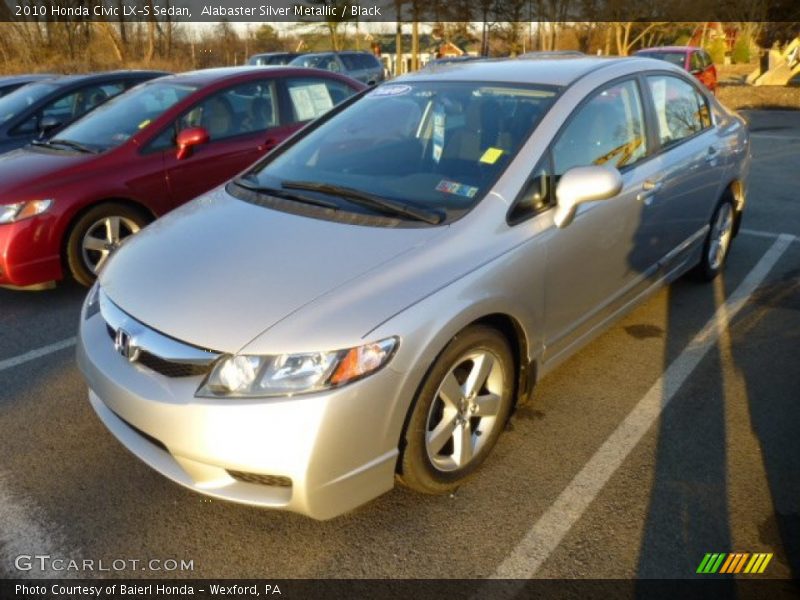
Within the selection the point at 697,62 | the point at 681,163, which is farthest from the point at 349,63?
the point at 681,163

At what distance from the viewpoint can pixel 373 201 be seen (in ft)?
9.35

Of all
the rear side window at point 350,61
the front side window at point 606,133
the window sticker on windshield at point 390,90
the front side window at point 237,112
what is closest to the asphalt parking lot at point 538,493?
the front side window at point 606,133

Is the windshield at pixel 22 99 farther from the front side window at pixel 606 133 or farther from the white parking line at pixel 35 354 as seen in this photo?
the front side window at pixel 606 133

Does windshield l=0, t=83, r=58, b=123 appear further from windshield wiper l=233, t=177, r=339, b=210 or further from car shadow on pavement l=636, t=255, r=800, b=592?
car shadow on pavement l=636, t=255, r=800, b=592

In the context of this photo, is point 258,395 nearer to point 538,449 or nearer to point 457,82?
point 538,449

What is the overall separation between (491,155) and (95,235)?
3260mm

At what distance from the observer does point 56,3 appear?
2530 cm

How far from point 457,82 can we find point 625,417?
1917 millimetres

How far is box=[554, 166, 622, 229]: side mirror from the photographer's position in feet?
8.95

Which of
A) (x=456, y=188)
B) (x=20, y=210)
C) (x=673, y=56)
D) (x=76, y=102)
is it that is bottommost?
(x=20, y=210)

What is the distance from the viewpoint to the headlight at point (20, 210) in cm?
433

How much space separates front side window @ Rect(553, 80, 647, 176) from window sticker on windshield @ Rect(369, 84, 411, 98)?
100cm

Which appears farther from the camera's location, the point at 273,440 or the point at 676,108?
the point at 676,108

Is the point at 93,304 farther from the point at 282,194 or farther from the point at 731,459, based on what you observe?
the point at 731,459
